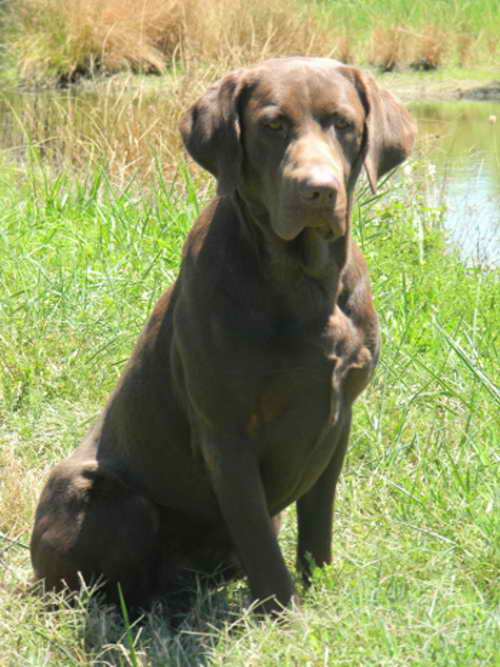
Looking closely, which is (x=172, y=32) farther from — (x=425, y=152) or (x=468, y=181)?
(x=425, y=152)

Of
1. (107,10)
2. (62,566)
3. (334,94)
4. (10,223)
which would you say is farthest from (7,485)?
(107,10)

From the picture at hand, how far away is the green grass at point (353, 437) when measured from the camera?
2.75 meters

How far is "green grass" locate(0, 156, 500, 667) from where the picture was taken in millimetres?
2752

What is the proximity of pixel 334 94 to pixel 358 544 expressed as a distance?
1.40 meters

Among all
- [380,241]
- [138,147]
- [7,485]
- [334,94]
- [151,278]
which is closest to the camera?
[334,94]

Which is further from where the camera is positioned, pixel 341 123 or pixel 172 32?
→ pixel 172 32

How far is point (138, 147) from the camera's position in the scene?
750cm

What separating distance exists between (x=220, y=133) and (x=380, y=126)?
0.42m

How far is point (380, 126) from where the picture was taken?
288cm

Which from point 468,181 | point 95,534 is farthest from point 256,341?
point 468,181

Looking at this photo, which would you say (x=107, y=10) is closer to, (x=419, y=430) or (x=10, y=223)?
(x=10, y=223)

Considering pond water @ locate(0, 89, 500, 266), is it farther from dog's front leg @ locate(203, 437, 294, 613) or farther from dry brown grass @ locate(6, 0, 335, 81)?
dry brown grass @ locate(6, 0, 335, 81)

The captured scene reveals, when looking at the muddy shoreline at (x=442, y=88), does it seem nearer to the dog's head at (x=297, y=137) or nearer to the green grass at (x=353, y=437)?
the green grass at (x=353, y=437)

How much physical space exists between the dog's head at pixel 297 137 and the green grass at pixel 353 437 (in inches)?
38.5
